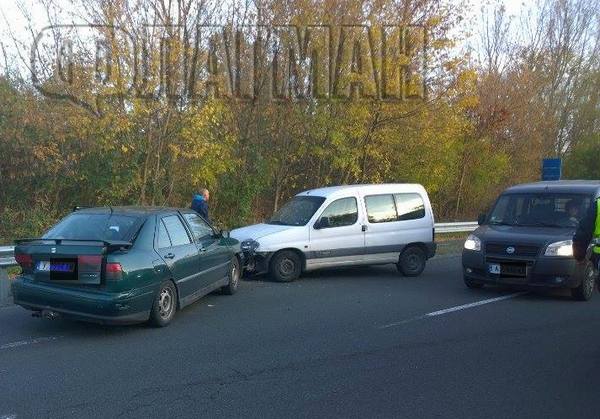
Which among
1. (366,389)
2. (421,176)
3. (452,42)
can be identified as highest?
(452,42)

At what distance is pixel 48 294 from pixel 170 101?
9.20m

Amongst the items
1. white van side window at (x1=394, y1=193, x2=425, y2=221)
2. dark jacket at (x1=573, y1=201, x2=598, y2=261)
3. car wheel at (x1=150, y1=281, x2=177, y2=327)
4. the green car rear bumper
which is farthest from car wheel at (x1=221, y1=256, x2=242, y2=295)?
dark jacket at (x1=573, y1=201, x2=598, y2=261)

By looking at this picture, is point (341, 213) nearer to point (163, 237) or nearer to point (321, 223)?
point (321, 223)

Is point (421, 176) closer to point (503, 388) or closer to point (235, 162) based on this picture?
point (235, 162)

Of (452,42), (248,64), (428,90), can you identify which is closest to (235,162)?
(248,64)

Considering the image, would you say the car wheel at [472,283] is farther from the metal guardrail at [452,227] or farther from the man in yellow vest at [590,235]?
the metal guardrail at [452,227]

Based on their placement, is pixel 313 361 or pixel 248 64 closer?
pixel 313 361

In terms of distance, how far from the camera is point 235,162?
17.6m

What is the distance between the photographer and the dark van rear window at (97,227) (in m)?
7.27

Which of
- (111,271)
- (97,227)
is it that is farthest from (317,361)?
(97,227)

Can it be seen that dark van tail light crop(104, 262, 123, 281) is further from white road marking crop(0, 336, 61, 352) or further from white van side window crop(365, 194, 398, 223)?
white van side window crop(365, 194, 398, 223)

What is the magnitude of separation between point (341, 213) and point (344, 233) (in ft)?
1.29

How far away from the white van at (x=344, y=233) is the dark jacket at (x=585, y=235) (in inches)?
217

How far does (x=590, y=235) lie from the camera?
629 cm
